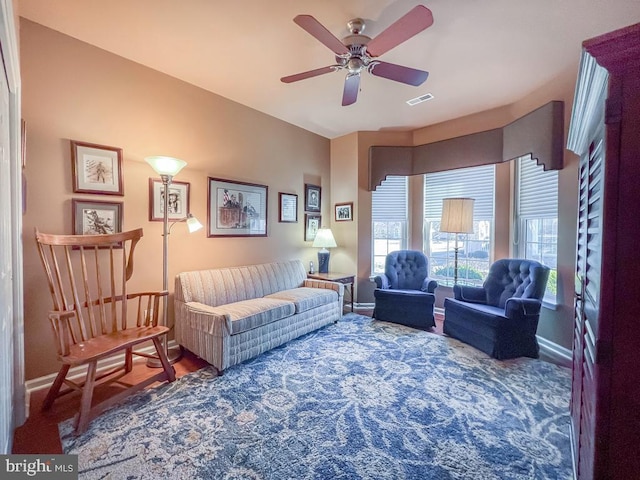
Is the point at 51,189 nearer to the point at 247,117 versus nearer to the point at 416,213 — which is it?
the point at 247,117

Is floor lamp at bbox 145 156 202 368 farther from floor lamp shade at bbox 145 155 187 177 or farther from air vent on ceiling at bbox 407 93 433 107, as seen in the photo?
air vent on ceiling at bbox 407 93 433 107

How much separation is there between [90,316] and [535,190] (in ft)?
15.1

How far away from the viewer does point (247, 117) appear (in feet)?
12.3

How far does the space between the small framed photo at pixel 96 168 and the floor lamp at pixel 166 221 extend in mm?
349

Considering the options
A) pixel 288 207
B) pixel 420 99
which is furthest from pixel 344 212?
pixel 420 99

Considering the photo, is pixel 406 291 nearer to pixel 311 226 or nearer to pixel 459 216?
pixel 459 216

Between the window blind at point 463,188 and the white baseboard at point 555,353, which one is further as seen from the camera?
the window blind at point 463,188

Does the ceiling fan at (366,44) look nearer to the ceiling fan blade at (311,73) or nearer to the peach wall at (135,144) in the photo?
the ceiling fan blade at (311,73)

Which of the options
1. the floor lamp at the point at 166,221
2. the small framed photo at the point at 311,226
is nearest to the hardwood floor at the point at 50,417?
the floor lamp at the point at 166,221

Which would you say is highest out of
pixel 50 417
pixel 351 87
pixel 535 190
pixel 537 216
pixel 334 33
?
pixel 334 33

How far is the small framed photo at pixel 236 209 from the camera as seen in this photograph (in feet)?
11.2

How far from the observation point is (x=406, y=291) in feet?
12.8

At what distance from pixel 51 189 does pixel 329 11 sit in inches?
102

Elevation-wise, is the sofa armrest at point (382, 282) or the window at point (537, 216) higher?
the window at point (537, 216)
